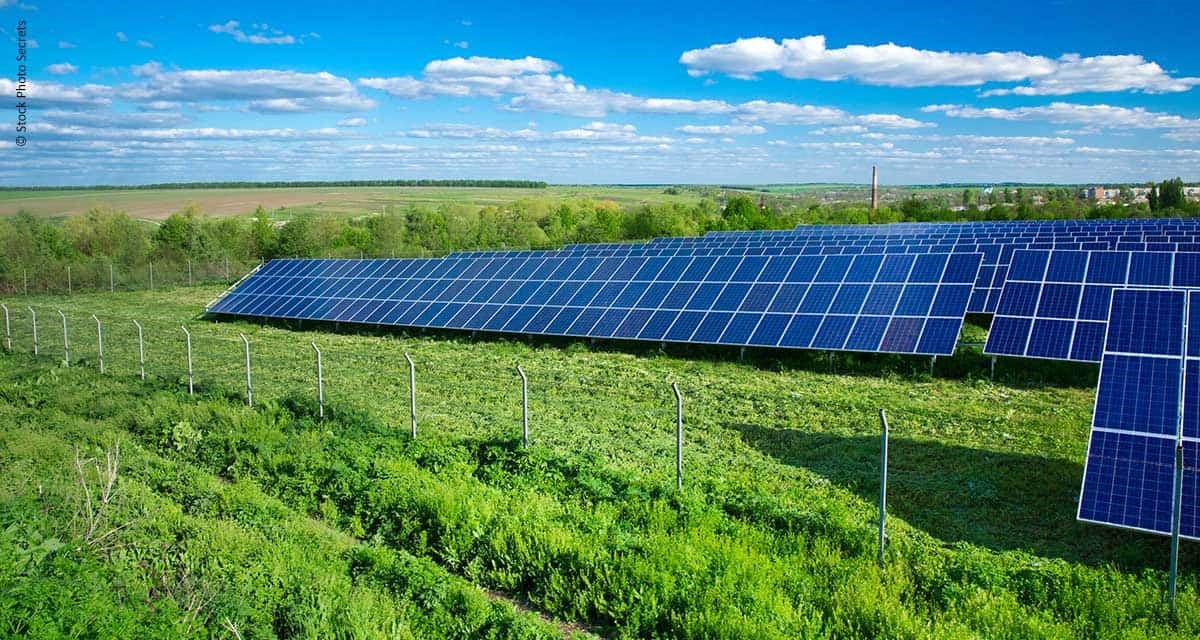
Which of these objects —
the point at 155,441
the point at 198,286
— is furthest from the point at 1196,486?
the point at 198,286

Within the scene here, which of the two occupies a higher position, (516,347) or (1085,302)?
(1085,302)

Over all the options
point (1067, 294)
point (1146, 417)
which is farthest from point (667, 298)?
point (1146, 417)

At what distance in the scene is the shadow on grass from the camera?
30.5 ft

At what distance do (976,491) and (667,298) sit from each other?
1417 centimetres

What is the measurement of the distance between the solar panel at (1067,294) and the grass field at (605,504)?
0.79 meters

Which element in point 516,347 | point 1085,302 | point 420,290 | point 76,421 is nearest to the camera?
point 76,421

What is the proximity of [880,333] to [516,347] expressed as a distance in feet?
34.2

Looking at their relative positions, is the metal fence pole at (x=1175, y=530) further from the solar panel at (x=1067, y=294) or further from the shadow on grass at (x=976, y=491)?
the solar panel at (x=1067, y=294)

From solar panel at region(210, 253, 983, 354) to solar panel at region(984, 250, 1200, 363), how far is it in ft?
3.59

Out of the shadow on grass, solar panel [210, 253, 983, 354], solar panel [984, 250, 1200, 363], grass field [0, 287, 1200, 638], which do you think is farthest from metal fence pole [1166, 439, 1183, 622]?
solar panel [210, 253, 983, 354]

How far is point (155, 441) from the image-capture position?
14477 millimetres

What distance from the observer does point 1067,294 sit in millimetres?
19688

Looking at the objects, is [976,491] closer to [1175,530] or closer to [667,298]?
[1175,530]

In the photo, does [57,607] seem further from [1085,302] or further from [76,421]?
[1085,302]
